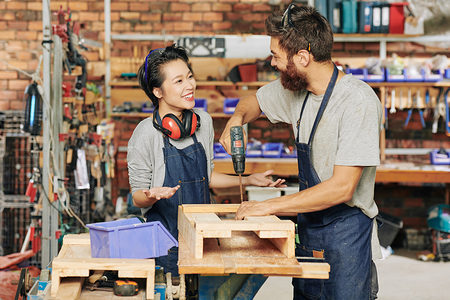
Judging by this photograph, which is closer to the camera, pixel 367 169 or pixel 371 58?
pixel 367 169

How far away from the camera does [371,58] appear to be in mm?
6242

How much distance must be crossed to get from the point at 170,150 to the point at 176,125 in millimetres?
112

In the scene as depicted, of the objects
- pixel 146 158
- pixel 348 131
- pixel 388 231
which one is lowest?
pixel 388 231

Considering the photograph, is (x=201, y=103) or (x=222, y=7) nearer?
(x=201, y=103)

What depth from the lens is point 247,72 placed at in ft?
20.4

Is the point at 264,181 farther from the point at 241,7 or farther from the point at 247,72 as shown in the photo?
the point at 241,7

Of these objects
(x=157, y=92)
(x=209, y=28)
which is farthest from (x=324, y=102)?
(x=209, y=28)

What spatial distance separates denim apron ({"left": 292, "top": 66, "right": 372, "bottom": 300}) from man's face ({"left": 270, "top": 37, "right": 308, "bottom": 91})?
117 millimetres

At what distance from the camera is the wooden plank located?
1.86m

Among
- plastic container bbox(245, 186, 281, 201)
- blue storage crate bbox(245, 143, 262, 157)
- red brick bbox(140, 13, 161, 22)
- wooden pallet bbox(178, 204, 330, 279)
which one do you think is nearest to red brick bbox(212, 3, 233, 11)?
red brick bbox(140, 13, 161, 22)

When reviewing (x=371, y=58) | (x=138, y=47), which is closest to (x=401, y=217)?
(x=371, y=58)

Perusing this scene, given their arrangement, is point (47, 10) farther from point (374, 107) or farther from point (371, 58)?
point (371, 58)

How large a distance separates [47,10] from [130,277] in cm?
272

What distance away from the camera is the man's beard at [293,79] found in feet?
7.76
